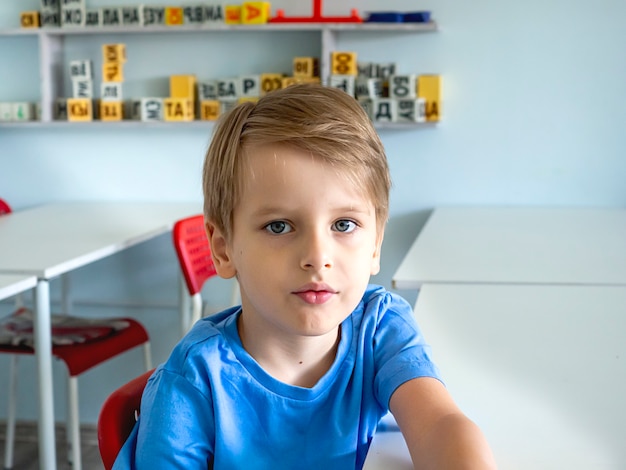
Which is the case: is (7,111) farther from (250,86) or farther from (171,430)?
(171,430)

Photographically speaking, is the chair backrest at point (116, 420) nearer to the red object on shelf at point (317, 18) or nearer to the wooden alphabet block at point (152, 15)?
the red object on shelf at point (317, 18)

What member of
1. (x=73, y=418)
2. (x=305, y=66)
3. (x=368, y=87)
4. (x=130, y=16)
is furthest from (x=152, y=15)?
(x=73, y=418)

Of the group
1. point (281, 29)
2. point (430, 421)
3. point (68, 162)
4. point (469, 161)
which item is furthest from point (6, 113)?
point (430, 421)

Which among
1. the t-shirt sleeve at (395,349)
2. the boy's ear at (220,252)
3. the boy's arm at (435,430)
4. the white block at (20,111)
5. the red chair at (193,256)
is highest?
the white block at (20,111)

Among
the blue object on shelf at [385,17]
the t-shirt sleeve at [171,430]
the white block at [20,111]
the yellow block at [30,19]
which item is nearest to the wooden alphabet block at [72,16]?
the yellow block at [30,19]

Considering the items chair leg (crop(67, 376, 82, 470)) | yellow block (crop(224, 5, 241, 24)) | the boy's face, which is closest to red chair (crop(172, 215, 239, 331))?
chair leg (crop(67, 376, 82, 470))

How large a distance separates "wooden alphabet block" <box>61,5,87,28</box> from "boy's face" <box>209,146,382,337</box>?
2300mm

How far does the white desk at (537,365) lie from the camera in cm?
88

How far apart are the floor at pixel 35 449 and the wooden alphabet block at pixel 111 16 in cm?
151

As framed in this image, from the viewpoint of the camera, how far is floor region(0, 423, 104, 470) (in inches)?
115

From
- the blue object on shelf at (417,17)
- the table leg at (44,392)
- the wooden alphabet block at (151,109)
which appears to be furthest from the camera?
the wooden alphabet block at (151,109)

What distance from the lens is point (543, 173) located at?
288cm

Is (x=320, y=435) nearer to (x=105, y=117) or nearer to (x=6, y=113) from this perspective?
(x=105, y=117)

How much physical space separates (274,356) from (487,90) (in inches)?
82.9
